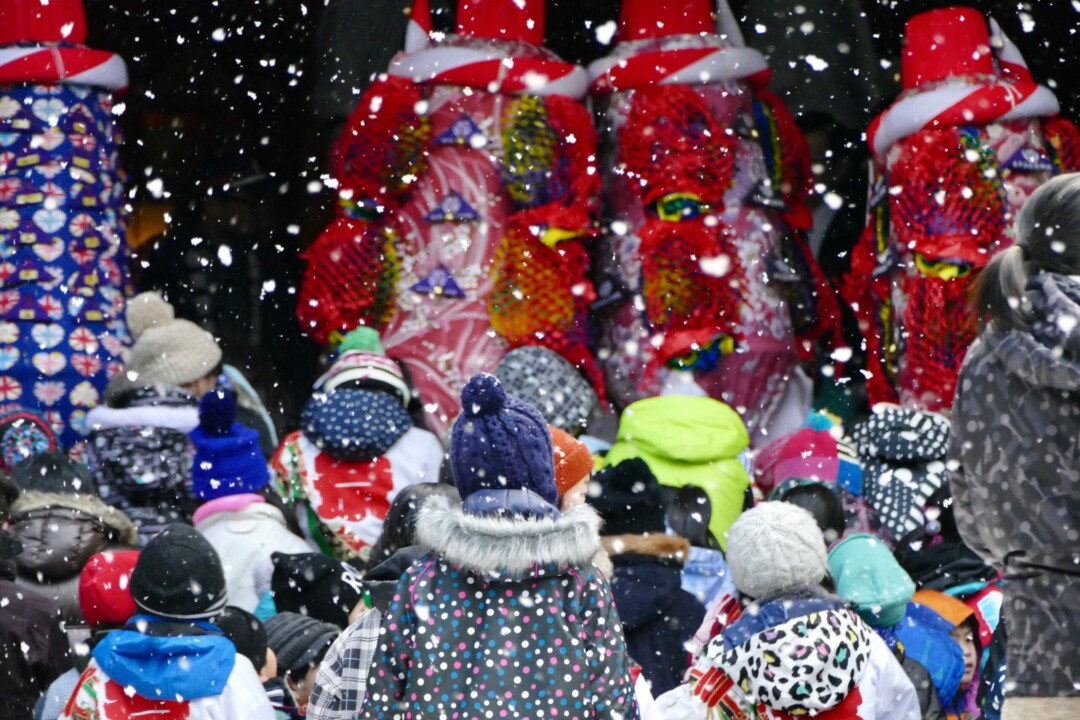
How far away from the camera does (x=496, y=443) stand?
3.34 metres

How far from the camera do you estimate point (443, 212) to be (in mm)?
7262

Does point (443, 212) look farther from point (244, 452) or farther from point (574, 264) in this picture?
point (244, 452)

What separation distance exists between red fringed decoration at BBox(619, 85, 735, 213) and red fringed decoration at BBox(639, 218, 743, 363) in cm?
16

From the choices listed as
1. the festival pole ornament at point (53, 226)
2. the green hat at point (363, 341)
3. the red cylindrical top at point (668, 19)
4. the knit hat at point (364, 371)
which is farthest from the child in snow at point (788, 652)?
the festival pole ornament at point (53, 226)

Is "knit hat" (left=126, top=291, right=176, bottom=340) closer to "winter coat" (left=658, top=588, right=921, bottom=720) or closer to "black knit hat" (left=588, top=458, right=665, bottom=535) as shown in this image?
"black knit hat" (left=588, top=458, right=665, bottom=535)

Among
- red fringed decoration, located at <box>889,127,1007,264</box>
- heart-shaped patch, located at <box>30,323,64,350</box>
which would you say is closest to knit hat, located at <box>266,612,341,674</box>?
A: heart-shaped patch, located at <box>30,323,64,350</box>

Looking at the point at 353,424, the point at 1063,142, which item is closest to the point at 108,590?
A: the point at 353,424

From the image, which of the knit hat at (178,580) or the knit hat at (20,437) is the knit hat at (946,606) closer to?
the knit hat at (178,580)

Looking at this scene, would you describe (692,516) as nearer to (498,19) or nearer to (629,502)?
(629,502)

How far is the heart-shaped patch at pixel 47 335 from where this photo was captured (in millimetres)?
7258

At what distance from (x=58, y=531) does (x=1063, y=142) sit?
13.7 ft

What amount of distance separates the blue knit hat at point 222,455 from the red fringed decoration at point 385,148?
5.35 feet

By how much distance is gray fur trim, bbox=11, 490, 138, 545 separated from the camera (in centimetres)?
546

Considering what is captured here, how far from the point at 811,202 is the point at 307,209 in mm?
2406
